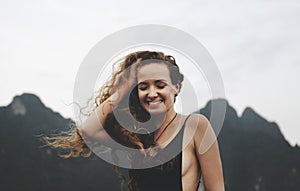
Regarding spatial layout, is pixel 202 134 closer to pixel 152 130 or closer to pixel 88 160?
pixel 152 130

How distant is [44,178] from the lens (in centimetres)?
856

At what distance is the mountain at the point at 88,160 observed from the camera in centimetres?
856

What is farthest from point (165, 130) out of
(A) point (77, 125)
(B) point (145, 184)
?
(A) point (77, 125)

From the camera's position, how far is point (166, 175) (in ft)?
7.25

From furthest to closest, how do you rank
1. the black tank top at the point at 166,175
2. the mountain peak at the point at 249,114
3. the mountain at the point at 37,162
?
the mountain peak at the point at 249,114 → the mountain at the point at 37,162 → the black tank top at the point at 166,175

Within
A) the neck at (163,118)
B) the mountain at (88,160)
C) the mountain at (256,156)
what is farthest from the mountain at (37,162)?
the neck at (163,118)

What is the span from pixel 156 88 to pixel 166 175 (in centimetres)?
47

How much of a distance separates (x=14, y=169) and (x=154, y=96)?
7.11 m

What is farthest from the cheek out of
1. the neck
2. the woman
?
the neck

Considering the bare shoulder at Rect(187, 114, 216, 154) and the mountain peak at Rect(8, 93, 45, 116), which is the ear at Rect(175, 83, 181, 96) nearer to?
the bare shoulder at Rect(187, 114, 216, 154)

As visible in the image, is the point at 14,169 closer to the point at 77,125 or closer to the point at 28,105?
the point at 28,105

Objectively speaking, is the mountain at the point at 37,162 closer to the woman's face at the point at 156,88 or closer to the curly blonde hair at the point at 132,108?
the curly blonde hair at the point at 132,108

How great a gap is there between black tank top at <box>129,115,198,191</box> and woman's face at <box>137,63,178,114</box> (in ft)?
0.53

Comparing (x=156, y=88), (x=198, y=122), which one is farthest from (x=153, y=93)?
(x=198, y=122)
